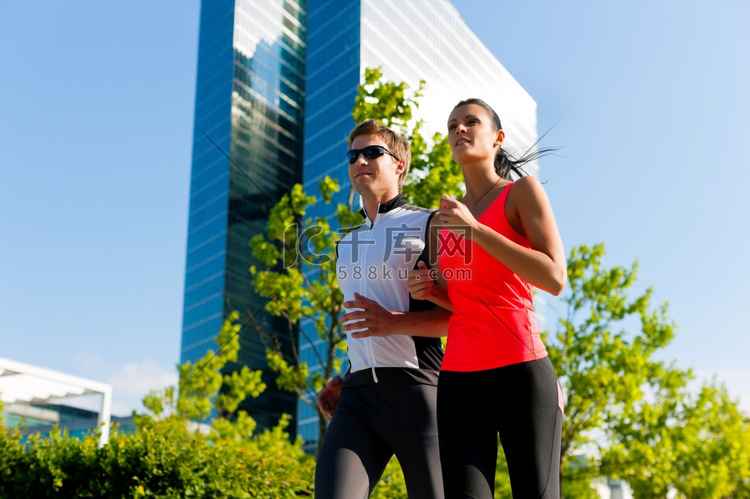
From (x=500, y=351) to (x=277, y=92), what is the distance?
78147 mm

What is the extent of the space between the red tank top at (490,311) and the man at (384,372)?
319 mm

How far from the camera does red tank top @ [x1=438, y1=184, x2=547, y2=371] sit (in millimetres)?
2285

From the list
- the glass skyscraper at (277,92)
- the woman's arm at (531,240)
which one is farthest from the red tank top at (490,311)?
the glass skyscraper at (277,92)

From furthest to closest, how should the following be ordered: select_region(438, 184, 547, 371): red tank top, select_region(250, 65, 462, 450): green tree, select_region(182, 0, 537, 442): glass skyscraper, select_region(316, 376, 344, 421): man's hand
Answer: select_region(182, 0, 537, 442): glass skyscraper < select_region(250, 65, 462, 450): green tree < select_region(316, 376, 344, 421): man's hand < select_region(438, 184, 547, 371): red tank top

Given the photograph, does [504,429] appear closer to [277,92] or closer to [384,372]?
[384,372]

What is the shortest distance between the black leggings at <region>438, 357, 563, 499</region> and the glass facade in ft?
228

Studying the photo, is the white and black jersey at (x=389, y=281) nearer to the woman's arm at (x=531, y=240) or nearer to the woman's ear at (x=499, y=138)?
the woman's ear at (x=499, y=138)

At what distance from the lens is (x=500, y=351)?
2.28 metres

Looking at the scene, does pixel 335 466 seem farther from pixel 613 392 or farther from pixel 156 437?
pixel 613 392

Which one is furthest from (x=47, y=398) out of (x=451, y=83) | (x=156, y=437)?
(x=451, y=83)

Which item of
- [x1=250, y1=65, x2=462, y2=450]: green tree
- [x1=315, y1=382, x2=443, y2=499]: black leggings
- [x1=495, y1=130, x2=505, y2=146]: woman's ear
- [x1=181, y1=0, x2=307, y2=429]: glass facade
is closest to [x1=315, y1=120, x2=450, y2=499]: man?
[x1=315, y1=382, x2=443, y2=499]: black leggings

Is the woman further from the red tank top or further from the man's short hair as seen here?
the man's short hair

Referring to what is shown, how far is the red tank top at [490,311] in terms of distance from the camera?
7.50 feet

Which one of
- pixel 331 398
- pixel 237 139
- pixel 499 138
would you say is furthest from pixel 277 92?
pixel 499 138
